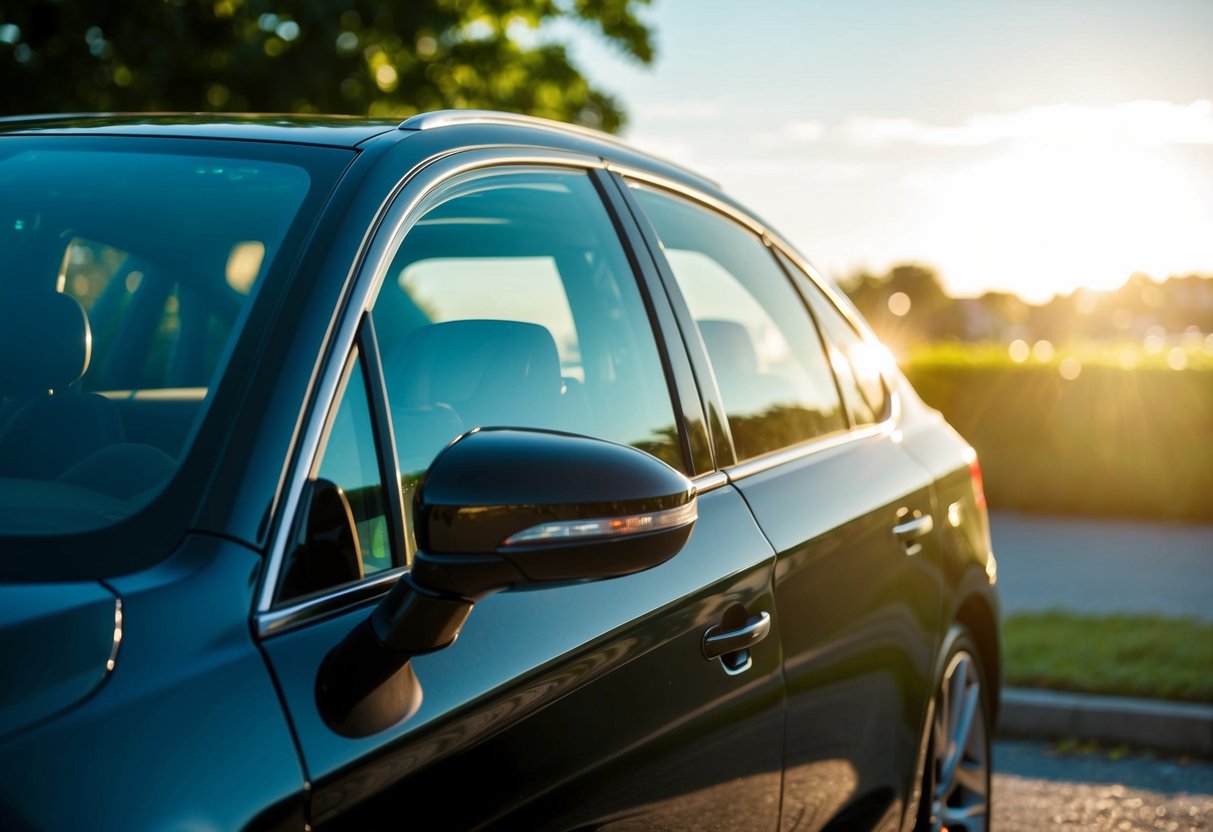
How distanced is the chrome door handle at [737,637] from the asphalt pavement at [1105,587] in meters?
4.03

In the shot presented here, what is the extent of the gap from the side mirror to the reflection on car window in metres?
0.34

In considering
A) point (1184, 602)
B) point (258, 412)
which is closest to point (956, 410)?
point (1184, 602)

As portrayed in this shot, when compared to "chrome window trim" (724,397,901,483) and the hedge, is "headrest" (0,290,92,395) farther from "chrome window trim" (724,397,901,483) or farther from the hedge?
the hedge

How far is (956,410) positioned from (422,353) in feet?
41.1

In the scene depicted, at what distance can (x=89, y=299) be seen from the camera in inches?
101

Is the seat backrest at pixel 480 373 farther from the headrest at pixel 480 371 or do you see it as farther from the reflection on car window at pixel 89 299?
the reflection on car window at pixel 89 299

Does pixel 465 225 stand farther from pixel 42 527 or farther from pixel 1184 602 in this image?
pixel 1184 602

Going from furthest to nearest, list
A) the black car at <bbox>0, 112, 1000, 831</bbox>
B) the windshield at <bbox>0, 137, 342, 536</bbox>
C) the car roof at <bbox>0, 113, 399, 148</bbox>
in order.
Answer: the car roof at <bbox>0, 113, 399, 148</bbox> → the windshield at <bbox>0, 137, 342, 536</bbox> → the black car at <bbox>0, 112, 1000, 831</bbox>

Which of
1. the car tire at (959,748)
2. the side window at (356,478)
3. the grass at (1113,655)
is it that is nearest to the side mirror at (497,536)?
the side window at (356,478)

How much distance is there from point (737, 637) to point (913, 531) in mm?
1067

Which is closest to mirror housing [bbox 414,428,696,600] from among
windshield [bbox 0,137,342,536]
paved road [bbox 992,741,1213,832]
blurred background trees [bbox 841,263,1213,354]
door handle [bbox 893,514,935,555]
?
windshield [bbox 0,137,342,536]

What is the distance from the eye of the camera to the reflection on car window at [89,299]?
183 centimetres

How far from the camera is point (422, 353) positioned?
2.17 metres

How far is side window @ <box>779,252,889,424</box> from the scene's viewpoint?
139 inches
